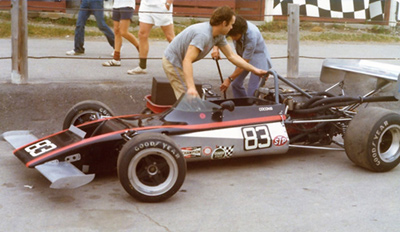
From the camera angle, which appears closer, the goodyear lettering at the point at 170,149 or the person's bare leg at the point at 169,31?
the goodyear lettering at the point at 170,149

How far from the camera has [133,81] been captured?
8.06 metres

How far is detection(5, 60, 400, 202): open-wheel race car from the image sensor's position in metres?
4.68

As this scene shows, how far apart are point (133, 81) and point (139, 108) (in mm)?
606

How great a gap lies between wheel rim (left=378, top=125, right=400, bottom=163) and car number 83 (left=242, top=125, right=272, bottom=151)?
1.08m

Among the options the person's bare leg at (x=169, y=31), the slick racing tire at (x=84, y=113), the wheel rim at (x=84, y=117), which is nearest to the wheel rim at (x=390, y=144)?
the slick racing tire at (x=84, y=113)

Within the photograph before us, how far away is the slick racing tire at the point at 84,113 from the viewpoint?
604 cm

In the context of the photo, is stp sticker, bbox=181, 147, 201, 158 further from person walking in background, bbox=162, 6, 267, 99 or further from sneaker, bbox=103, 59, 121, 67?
sneaker, bbox=103, 59, 121, 67

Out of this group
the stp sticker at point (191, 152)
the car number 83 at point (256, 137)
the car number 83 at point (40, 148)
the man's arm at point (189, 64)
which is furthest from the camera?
the man's arm at point (189, 64)

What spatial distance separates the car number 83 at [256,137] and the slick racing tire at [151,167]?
0.96m

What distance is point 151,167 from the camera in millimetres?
4766

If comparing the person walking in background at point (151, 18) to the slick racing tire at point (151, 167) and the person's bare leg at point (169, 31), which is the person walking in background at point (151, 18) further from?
the slick racing tire at point (151, 167)

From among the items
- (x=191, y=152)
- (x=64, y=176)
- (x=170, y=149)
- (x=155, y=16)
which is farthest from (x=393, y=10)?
(x=64, y=176)

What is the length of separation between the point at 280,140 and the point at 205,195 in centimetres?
107

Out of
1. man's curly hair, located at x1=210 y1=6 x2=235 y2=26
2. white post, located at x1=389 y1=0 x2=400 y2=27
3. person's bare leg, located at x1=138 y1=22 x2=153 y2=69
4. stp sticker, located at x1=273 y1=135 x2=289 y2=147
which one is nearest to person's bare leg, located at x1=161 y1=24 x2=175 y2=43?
person's bare leg, located at x1=138 y1=22 x2=153 y2=69
